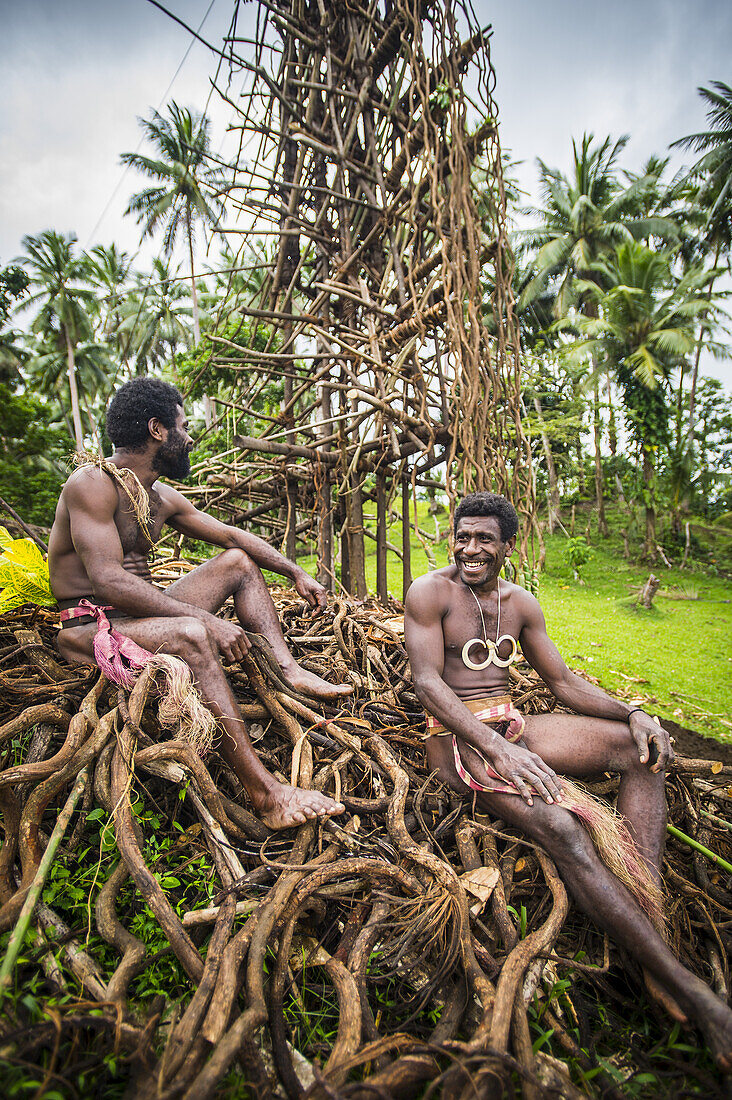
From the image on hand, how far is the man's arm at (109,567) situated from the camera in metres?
2.18

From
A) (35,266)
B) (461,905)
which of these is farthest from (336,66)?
(35,266)

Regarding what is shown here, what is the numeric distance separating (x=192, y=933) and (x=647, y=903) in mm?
1535

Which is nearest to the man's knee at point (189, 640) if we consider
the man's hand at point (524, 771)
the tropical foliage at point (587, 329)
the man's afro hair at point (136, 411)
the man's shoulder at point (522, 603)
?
the man's afro hair at point (136, 411)

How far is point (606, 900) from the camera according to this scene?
1.86 meters

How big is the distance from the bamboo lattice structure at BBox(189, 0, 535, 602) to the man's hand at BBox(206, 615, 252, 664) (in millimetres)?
2119

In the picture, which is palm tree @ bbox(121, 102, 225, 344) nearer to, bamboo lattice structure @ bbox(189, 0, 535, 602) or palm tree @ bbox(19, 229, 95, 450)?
palm tree @ bbox(19, 229, 95, 450)

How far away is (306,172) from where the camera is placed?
5.67 m

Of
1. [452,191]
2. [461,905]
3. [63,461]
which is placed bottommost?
[461,905]

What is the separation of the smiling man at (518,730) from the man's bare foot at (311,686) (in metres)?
0.42

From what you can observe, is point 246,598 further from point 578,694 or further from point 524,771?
point 578,694

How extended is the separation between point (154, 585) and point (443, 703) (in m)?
1.31

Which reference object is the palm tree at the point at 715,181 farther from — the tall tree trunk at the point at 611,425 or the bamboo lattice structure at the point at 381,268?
the bamboo lattice structure at the point at 381,268

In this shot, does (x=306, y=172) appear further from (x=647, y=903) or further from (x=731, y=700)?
(x=731, y=700)

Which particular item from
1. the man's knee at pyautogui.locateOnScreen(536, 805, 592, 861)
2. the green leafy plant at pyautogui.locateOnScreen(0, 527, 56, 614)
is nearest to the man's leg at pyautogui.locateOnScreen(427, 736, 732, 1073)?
the man's knee at pyautogui.locateOnScreen(536, 805, 592, 861)
